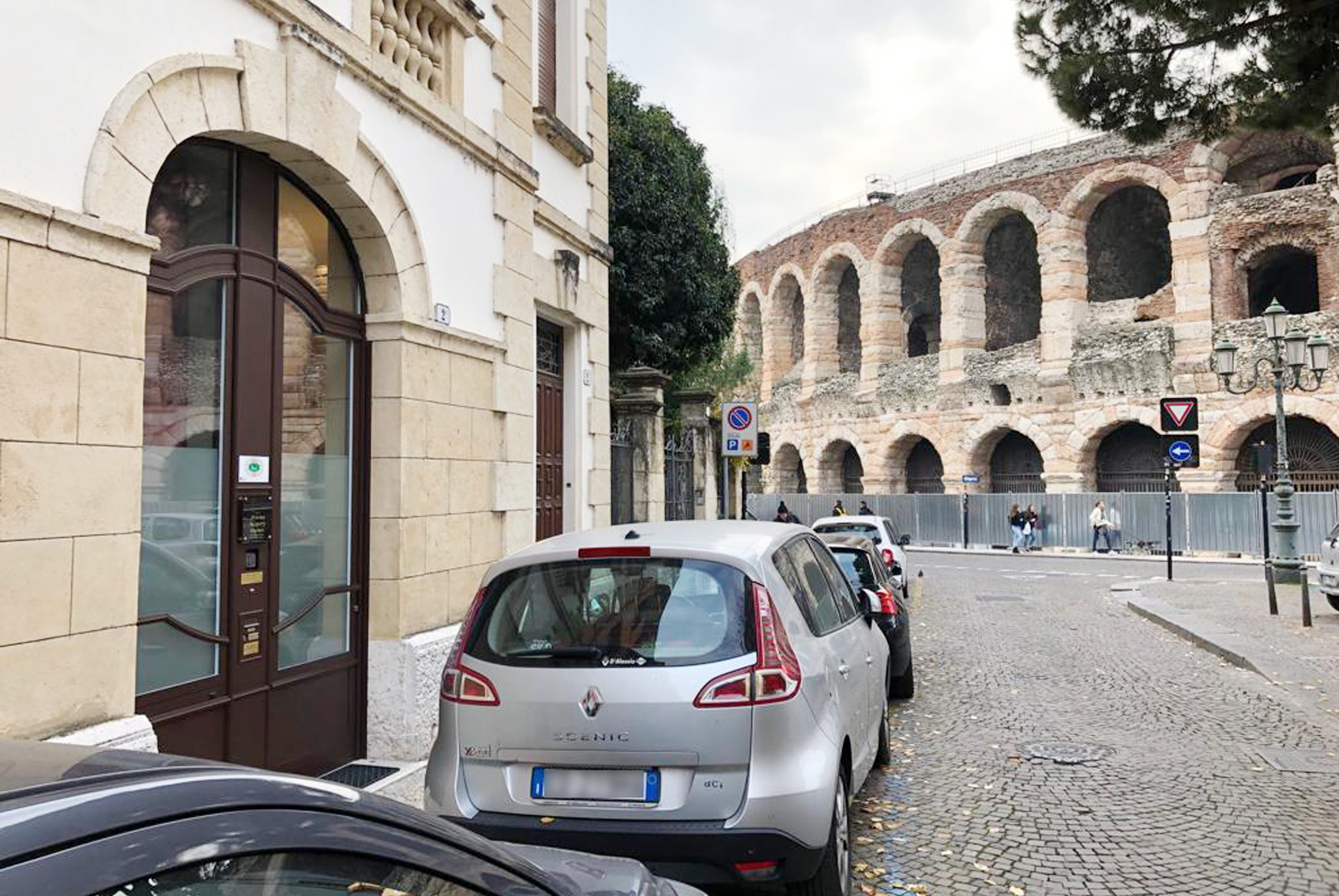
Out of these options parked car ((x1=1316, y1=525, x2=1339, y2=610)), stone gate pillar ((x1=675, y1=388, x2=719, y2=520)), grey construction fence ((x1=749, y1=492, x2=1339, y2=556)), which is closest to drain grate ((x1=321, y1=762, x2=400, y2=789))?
stone gate pillar ((x1=675, y1=388, x2=719, y2=520))

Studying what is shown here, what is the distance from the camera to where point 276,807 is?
1.30 meters

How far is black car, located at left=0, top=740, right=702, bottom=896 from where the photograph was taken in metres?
1.05

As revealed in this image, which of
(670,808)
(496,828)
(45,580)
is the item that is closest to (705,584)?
(670,808)

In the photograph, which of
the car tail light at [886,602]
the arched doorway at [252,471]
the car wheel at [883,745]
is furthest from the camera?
the car tail light at [886,602]

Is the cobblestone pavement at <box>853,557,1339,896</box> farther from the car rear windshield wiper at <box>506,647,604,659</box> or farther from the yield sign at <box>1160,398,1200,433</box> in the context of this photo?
the yield sign at <box>1160,398,1200,433</box>

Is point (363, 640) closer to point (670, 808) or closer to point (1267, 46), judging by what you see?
point (670, 808)

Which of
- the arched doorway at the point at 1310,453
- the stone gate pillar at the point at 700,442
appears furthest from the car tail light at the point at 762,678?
the arched doorway at the point at 1310,453

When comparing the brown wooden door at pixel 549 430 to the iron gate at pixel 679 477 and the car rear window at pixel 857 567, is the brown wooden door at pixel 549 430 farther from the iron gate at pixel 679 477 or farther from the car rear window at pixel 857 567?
the iron gate at pixel 679 477

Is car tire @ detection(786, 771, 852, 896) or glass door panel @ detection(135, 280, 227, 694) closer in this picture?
car tire @ detection(786, 771, 852, 896)

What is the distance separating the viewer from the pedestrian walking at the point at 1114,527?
27.6 metres

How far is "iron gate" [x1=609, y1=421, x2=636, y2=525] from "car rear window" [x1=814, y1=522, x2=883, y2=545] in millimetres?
4980

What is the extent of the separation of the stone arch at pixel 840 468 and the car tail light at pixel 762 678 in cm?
3549

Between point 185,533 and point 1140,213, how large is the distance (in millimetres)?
35085

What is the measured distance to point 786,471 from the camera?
4378 centimetres
